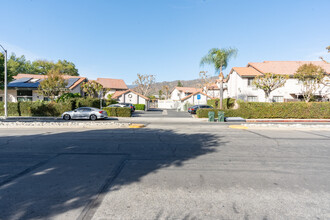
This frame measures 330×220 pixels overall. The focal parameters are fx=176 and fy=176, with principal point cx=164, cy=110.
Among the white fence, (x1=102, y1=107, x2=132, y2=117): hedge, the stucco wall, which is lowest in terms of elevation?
(x1=102, y1=107, x2=132, y2=117): hedge

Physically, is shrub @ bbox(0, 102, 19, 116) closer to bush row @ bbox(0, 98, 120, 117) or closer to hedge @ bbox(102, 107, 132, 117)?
bush row @ bbox(0, 98, 120, 117)

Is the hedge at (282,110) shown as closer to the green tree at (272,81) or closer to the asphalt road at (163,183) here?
the green tree at (272,81)

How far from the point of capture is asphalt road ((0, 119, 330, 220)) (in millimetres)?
2902

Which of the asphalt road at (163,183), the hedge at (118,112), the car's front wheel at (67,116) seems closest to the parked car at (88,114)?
the car's front wheel at (67,116)

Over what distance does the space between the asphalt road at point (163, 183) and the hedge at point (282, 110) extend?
14.9 metres

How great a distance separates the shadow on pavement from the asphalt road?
0.02 meters

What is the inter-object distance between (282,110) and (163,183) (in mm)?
22540

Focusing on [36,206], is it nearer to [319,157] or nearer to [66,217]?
[66,217]

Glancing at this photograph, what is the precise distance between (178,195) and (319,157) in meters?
5.58

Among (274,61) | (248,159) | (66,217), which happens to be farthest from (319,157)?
(274,61)

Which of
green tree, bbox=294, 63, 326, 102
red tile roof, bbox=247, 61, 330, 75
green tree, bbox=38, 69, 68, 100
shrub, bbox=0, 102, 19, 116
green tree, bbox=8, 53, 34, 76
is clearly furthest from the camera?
green tree, bbox=8, 53, 34, 76

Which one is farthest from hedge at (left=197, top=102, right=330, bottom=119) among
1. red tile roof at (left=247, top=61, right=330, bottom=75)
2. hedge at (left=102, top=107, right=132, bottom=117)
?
hedge at (left=102, top=107, right=132, bottom=117)

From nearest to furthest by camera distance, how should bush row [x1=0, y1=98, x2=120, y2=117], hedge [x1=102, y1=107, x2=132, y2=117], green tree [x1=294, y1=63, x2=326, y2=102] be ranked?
1. hedge [x1=102, y1=107, x2=132, y2=117]
2. bush row [x1=0, y1=98, x2=120, y2=117]
3. green tree [x1=294, y1=63, x2=326, y2=102]

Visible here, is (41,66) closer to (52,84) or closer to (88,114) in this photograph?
(52,84)
